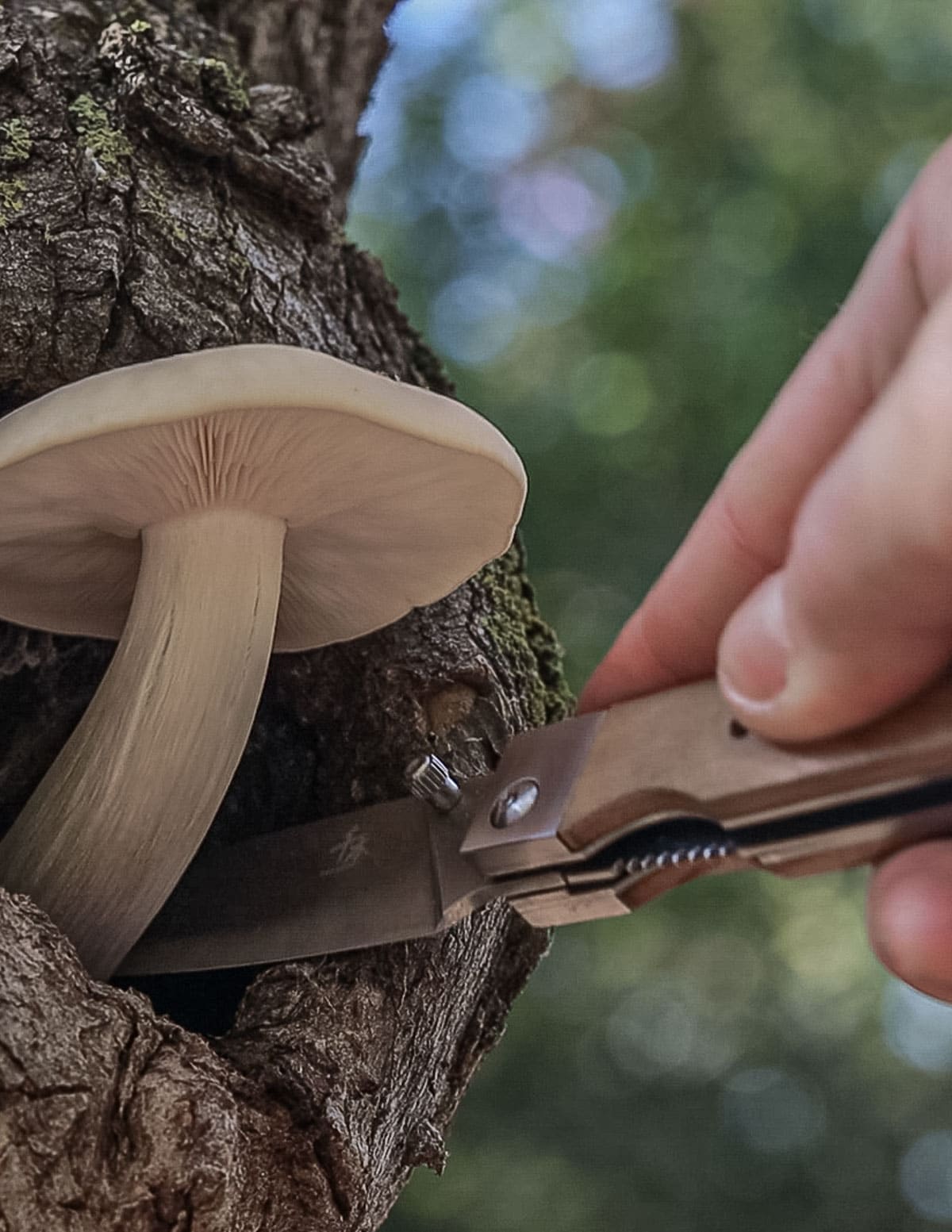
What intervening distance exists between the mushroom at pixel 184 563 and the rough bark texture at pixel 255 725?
104mm

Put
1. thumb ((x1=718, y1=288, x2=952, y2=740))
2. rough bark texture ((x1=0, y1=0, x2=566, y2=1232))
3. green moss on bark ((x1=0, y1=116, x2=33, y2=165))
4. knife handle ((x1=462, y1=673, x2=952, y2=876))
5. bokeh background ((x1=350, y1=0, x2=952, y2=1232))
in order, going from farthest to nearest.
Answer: bokeh background ((x1=350, y1=0, x2=952, y2=1232)) < green moss on bark ((x1=0, y1=116, x2=33, y2=165)) < rough bark texture ((x1=0, y1=0, x2=566, y2=1232)) < knife handle ((x1=462, y1=673, x2=952, y2=876)) < thumb ((x1=718, y1=288, x2=952, y2=740))

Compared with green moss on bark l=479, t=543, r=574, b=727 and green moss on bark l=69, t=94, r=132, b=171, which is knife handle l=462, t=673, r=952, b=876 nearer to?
green moss on bark l=479, t=543, r=574, b=727

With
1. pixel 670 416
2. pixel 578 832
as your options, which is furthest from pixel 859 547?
pixel 670 416

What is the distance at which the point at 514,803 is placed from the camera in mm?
775

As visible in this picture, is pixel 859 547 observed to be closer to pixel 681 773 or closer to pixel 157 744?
pixel 681 773

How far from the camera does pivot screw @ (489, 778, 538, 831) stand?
0.76 metres

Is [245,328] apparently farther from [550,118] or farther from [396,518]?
[550,118]

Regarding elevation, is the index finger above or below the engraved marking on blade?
above

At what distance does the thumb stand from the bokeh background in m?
2.11

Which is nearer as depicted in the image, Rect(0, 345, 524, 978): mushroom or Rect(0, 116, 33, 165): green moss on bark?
Answer: Rect(0, 345, 524, 978): mushroom

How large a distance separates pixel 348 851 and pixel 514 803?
0.17 meters

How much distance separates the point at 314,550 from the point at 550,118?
255 cm

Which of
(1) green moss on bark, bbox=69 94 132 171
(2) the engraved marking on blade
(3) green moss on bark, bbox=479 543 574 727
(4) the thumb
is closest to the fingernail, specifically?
(4) the thumb

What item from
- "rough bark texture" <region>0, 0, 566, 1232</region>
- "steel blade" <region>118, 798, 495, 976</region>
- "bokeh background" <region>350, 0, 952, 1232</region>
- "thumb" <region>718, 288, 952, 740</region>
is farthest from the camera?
"bokeh background" <region>350, 0, 952, 1232</region>
